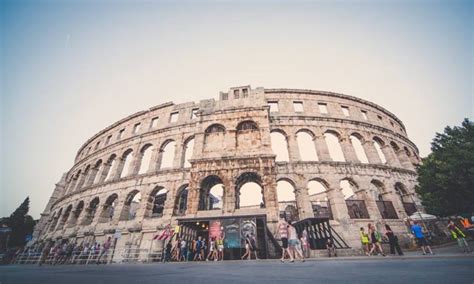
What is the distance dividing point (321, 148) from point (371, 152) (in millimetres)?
5120

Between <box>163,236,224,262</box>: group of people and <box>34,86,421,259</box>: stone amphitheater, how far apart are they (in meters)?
0.57

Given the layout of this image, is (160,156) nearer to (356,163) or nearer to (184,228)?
(184,228)

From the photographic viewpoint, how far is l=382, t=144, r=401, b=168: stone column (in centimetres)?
1822

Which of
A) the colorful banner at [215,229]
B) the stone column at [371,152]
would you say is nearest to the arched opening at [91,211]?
the colorful banner at [215,229]

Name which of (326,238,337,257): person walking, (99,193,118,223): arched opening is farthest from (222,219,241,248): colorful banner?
(99,193,118,223): arched opening

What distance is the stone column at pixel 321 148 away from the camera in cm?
1675

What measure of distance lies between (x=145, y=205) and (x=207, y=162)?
6849mm

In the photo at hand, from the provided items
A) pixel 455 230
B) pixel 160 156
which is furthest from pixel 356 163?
pixel 160 156

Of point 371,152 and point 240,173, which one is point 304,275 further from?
point 371,152

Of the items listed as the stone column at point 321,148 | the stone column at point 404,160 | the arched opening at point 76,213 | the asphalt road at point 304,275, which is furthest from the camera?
the arched opening at point 76,213

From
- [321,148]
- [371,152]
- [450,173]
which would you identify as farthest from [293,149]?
[450,173]

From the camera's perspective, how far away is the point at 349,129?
1897 cm

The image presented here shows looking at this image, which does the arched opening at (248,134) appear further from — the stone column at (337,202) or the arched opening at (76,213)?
the arched opening at (76,213)

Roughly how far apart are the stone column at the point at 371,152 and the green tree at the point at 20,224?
5543 centimetres
